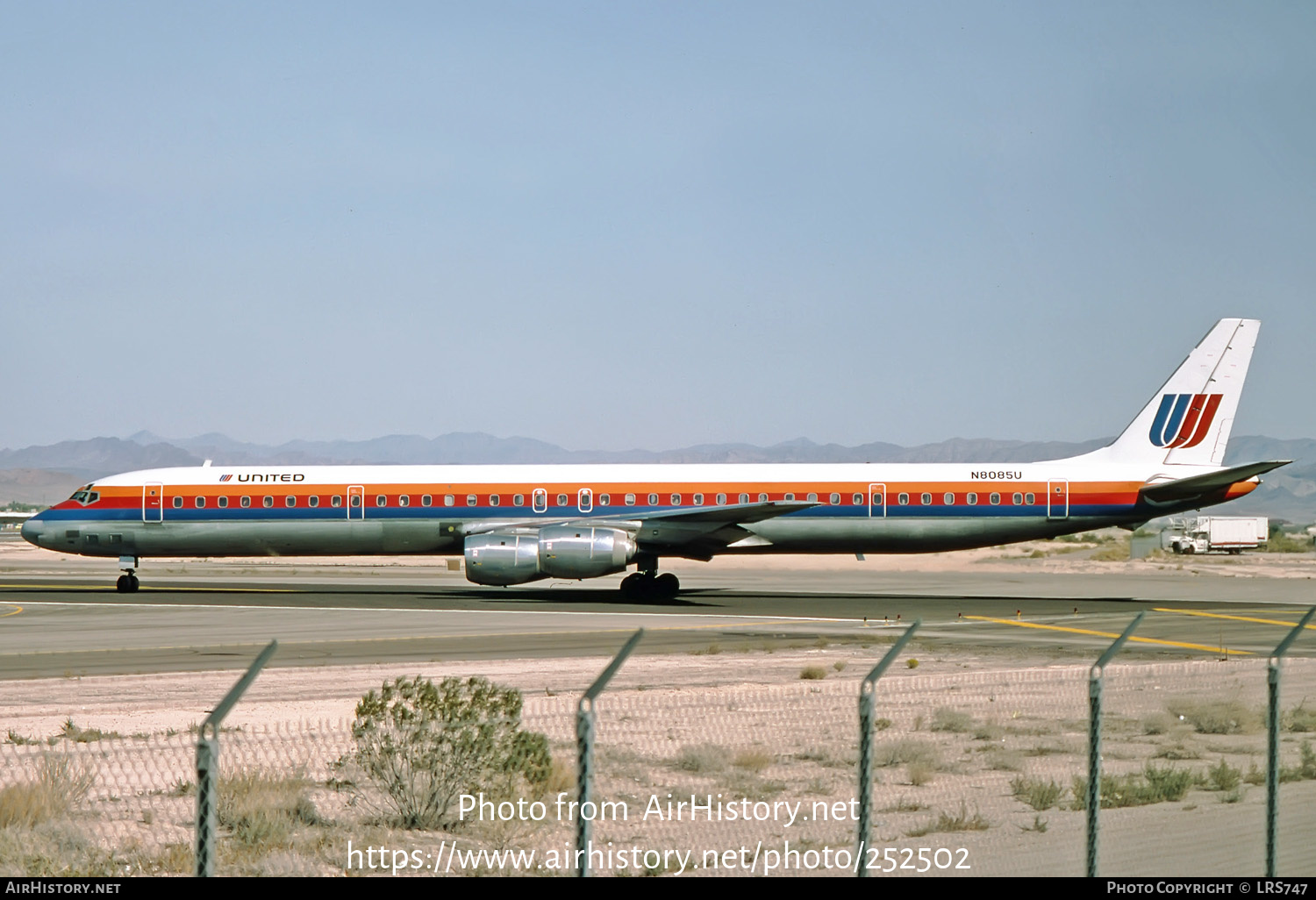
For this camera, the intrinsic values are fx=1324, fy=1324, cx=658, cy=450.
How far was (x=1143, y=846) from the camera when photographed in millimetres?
9195

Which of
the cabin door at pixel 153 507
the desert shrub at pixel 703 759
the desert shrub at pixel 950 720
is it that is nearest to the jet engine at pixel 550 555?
the cabin door at pixel 153 507

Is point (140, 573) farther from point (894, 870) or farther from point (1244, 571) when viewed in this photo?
point (894, 870)

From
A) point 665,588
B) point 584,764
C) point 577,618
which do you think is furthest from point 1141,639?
point 584,764

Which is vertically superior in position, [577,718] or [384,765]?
[577,718]

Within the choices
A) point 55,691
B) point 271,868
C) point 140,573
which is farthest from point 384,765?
point 140,573

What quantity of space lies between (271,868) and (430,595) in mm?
29581

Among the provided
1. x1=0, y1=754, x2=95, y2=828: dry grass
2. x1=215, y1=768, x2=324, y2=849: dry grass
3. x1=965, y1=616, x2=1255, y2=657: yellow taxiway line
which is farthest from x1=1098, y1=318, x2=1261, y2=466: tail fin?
x1=0, y1=754, x2=95, y2=828: dry grass

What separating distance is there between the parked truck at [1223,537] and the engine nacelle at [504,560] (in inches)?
2165

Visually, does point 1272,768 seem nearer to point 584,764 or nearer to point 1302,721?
point 1302,721

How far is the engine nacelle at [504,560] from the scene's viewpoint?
110 feet

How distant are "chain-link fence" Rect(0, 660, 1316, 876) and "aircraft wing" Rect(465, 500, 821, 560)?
75.6 feet

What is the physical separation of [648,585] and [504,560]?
15.7 feet

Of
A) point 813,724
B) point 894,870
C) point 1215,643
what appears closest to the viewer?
point 894,870

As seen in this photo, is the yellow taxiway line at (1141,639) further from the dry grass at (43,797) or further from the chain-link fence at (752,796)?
the dry grass at (43,797)
